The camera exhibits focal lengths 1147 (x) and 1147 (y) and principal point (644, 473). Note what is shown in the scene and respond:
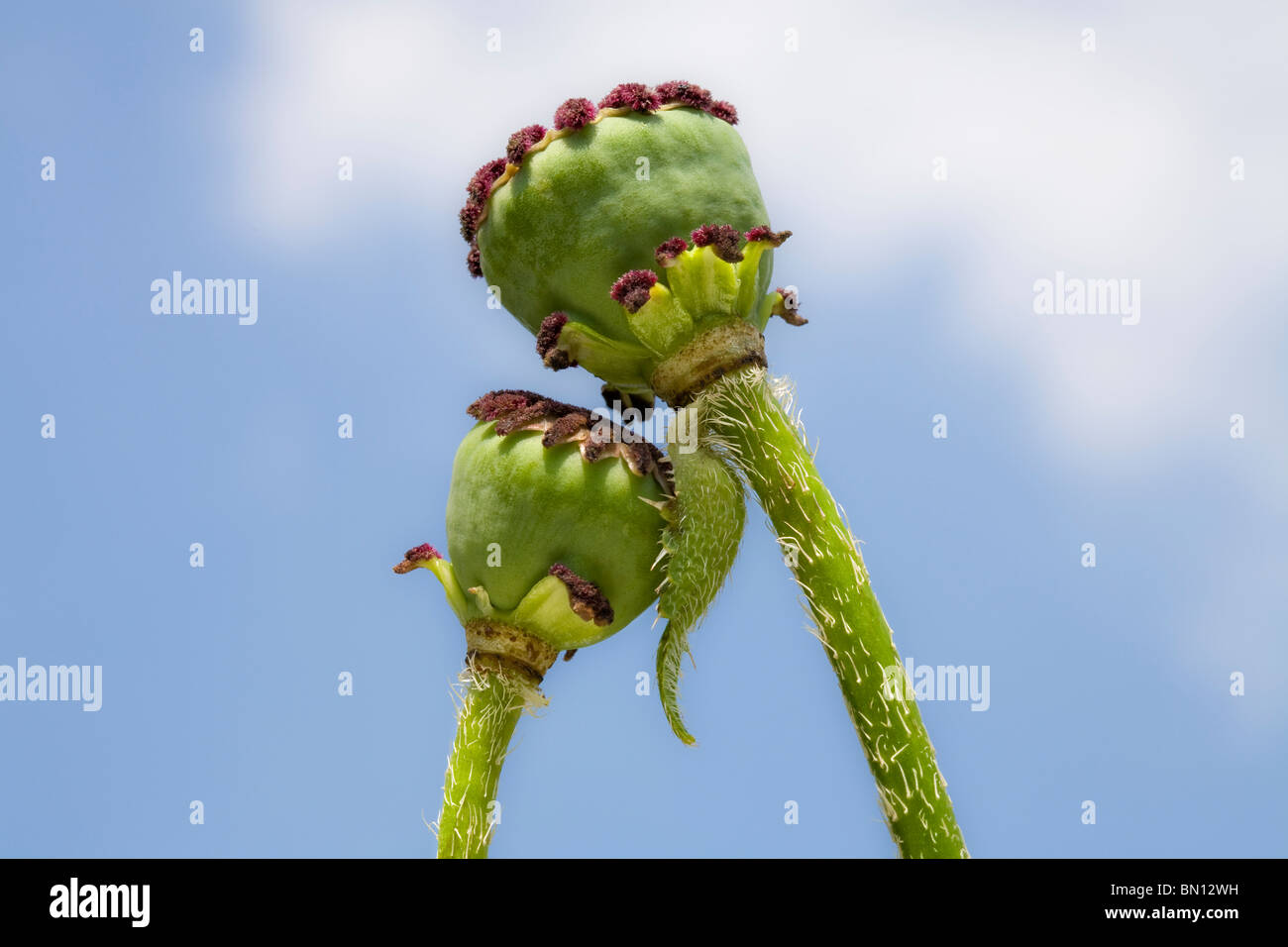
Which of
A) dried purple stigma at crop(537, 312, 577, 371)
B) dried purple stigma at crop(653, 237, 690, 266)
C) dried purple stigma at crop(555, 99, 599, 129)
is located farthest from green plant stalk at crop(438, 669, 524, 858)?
dried purple stigma at crop(555, 99, 599, 129)

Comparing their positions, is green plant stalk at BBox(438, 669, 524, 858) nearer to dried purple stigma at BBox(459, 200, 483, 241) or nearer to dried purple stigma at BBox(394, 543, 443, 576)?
dried purple stigma at BBox(394, 543, 443, 576)

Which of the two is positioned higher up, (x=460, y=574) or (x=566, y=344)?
(x=566, y=344)

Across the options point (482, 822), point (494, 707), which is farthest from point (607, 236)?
point (482, 822)

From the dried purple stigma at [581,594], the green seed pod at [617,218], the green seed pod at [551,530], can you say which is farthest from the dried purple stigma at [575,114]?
the dried purple stigma at [581,594]

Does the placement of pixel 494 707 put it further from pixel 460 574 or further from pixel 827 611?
pixel 827 611

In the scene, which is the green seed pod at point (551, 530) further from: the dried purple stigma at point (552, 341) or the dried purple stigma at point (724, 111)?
the dried purple stigma at point (724, 111)

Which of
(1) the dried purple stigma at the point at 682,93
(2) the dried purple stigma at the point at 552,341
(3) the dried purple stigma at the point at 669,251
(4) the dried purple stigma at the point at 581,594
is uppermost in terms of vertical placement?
(1) the dried purple stigma at the point at 682,93
